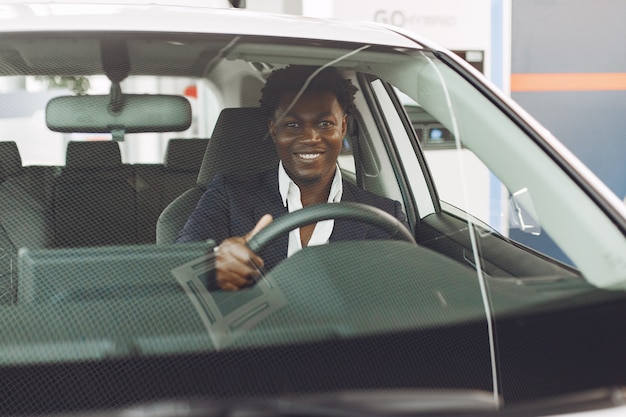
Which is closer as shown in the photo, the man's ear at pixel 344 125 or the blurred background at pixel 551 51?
the man's ear at pixel 344 125

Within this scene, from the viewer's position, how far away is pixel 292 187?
1.84 metres

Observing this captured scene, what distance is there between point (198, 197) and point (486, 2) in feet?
10.8

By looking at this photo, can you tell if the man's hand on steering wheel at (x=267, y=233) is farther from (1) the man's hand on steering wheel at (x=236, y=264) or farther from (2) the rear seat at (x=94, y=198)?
(2) the rear seat at (x=94, y=198)

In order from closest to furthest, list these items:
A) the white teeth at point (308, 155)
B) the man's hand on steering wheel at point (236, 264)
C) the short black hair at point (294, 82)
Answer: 1. the man's hand on steering wheel at point (236, 264)
2. the short black hair at point (294, 82)
3. the white teeth at point (308, 155)

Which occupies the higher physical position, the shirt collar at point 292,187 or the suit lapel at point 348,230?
the shirt collar at point 292,187

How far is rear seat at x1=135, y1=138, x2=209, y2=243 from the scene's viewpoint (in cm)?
170

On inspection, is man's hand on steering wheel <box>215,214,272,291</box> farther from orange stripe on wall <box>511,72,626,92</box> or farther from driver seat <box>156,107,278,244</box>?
orange stripe on wall <box>511,72,626,92</box>

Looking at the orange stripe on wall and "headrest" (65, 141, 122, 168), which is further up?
the orange stripe on wall

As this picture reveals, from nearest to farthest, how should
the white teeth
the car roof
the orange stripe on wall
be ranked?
the car roof
the white teeth
the orange stripe on wall

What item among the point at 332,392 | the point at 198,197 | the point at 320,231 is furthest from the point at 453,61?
the point at 332,392

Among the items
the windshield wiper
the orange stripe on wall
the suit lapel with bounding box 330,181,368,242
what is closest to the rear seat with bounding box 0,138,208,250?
the suit lapel with bounding box 330,181,368,242

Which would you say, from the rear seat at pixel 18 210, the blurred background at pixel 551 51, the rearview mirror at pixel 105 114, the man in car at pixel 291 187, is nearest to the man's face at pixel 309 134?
the man in car at pixel 291 187

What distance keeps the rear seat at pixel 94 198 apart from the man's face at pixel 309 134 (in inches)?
13.7

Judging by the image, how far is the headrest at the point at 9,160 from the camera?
1.68 m
